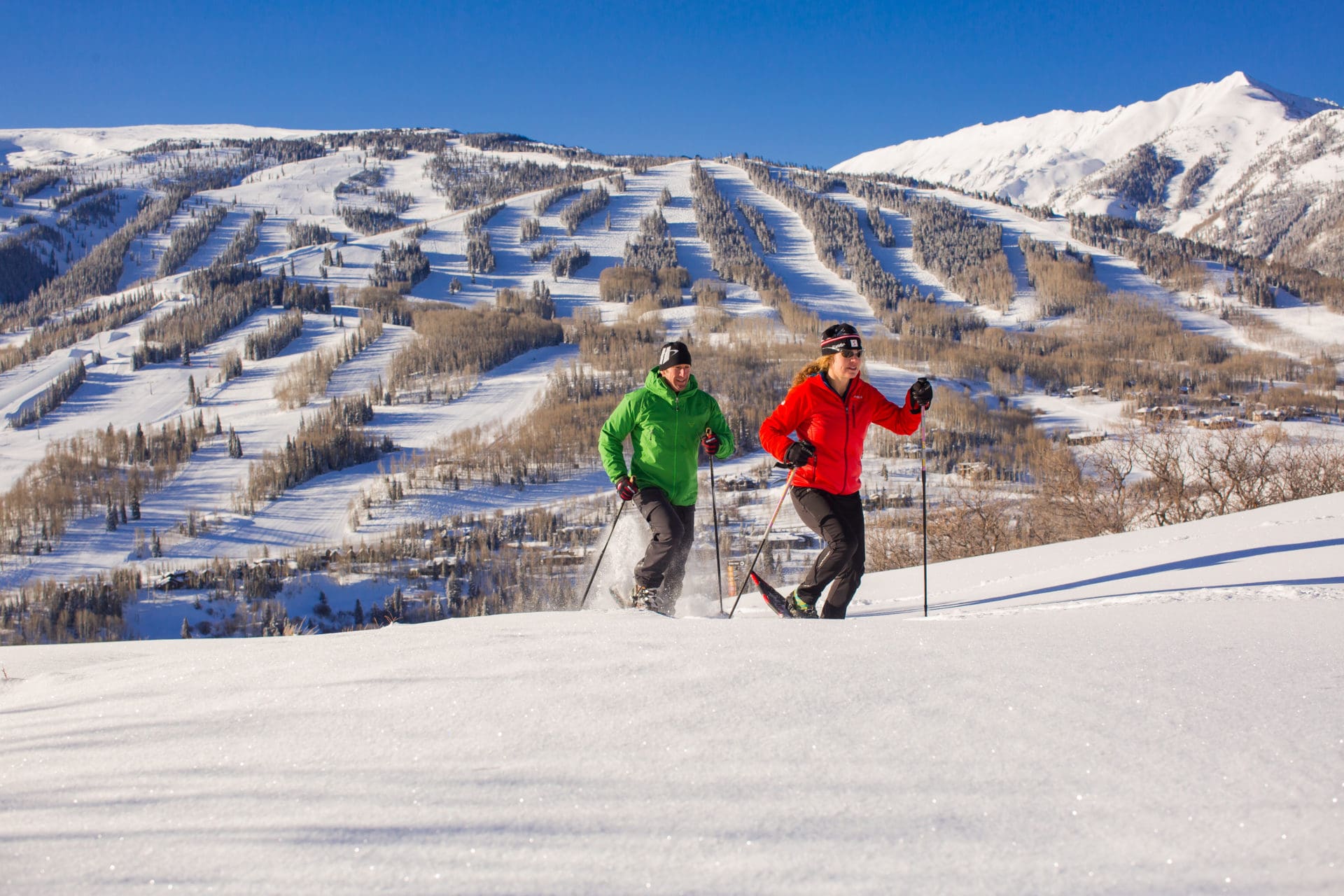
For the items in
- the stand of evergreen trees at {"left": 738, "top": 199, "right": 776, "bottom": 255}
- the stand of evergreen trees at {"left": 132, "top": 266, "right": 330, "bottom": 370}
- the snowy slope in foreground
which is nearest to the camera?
the snowy slope in foreground

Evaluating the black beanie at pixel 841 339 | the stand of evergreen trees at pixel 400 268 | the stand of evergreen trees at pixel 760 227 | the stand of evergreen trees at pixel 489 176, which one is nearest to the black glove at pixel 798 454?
the black beanie at pixel 841 339

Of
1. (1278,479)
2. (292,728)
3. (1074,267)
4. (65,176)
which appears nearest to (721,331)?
(1074,267)

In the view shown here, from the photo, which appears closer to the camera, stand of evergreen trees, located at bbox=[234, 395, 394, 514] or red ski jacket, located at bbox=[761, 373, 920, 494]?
red ski jacket, located at bbox=[761, 373, 920, 494]

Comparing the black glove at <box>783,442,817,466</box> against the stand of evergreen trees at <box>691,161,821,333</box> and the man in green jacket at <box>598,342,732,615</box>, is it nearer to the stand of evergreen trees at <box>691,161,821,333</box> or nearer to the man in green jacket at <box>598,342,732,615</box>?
the man in green jacket at <box>598,342,732,615</box>

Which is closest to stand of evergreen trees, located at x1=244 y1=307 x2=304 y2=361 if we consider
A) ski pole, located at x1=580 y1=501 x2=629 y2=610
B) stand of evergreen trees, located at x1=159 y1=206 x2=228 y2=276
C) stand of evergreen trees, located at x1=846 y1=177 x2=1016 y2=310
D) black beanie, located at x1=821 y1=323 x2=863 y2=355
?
stand of evergreen trees, located at x1=159 y1=206 x2=228 y2=276

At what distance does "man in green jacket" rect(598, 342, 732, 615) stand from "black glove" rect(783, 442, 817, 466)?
0.94 meters

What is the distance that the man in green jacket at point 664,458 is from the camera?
217 inches

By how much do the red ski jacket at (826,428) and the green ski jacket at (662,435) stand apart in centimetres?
78

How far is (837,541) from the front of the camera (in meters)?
4.88

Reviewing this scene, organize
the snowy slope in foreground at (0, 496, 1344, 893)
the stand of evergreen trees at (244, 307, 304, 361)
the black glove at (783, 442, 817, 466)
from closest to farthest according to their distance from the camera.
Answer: the snowy slope in foreground at (0, 496, 1344, 893) → the black glove at (783, 442, 817, 466) → the stand of evergreen trees at (244, 307, 304, 361)

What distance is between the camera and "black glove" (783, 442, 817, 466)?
4770mm

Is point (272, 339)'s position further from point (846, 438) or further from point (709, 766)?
point (709, 766)

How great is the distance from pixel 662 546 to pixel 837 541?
131 centimetres

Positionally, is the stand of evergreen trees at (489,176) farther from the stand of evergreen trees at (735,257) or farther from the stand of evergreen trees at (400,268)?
the stand of evergreen trees at (400,268)
